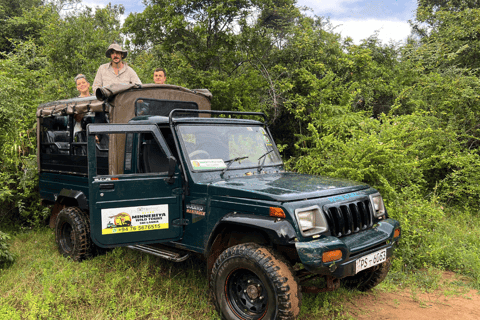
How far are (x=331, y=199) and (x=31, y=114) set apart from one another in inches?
267

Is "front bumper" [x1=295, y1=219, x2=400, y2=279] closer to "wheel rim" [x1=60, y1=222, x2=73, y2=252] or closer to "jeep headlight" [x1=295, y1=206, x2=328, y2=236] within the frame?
"jeep headlight" [x1=295, y1=206, x2=328, y2=236]

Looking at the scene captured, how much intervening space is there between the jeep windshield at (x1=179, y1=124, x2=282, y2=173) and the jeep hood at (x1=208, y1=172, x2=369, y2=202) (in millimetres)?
279

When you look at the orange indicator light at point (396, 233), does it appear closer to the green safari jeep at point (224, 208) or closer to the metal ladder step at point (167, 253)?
the green safari jeep at point (224, 208)

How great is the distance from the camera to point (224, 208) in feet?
12.3

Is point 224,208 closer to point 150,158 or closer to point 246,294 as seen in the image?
point 246,294

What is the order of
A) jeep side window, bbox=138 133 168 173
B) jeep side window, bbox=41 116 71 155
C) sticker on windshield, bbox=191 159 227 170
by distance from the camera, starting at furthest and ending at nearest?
jeep side window, bbox=41 116 71 155 → jeep side window, bbox=138 133 168 173 → sticker on windshield, bbox=191 159 227 170

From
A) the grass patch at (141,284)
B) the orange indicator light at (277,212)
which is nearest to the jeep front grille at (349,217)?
the orange indicator light at (277,212)

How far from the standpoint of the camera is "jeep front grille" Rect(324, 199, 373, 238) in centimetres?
352

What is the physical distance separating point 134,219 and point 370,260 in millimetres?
2386

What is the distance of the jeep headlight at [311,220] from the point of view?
331cm

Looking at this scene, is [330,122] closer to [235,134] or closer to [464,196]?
[464,196]

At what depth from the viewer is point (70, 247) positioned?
225 inches

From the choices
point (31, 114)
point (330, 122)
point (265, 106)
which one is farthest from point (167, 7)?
point (330, 122)

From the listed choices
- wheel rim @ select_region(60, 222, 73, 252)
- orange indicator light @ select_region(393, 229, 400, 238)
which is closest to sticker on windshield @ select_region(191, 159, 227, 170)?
orange indicator light @ select_region(393, 229, 400, 238)
